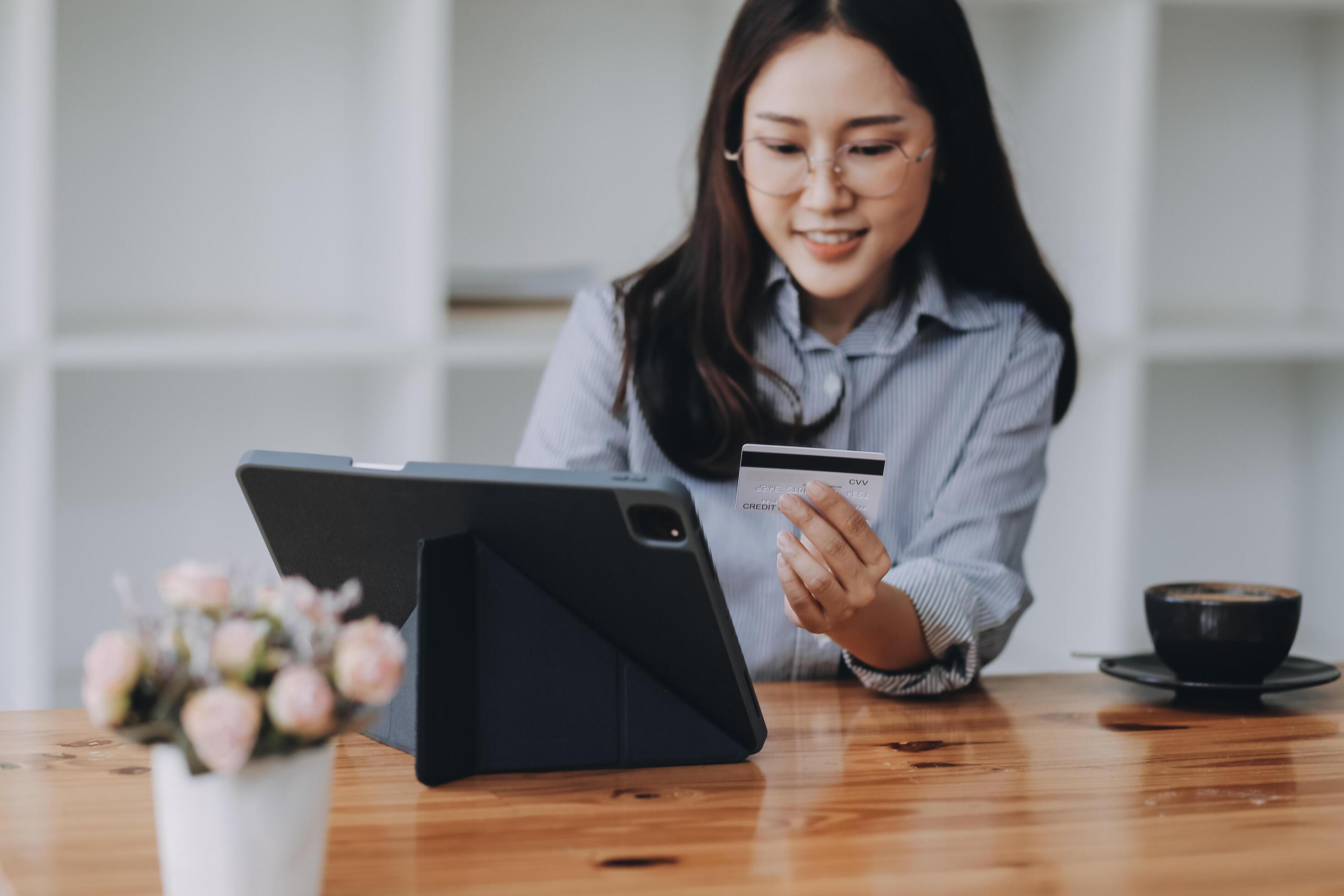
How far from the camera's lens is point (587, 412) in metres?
1.73

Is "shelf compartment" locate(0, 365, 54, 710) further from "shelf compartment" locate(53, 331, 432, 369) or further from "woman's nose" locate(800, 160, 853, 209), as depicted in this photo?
"woman's nose" locate(800, 160, 853, 209)

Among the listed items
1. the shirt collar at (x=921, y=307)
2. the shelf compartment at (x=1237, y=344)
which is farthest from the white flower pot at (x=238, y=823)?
the shelf compartment at (x=1237, y=344)

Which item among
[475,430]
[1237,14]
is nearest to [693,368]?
[475,430]

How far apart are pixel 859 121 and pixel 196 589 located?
1.06 m

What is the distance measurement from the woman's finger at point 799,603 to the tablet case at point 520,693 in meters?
0.23

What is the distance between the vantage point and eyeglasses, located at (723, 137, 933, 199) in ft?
5.13

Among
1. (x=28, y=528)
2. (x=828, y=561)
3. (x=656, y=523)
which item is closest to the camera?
(x=656, y=523)

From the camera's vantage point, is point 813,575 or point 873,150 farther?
point 873,150

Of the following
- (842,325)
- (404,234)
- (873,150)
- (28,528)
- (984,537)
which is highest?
(873,150)

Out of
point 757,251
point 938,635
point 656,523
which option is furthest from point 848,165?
point 656,523

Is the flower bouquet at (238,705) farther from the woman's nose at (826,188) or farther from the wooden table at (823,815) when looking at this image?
the woman's nose at (826,188)

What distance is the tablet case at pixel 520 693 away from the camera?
0.95 m

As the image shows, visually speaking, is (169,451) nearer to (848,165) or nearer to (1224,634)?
(848,165)

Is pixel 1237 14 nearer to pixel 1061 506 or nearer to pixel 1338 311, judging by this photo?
pixel 1338 311
